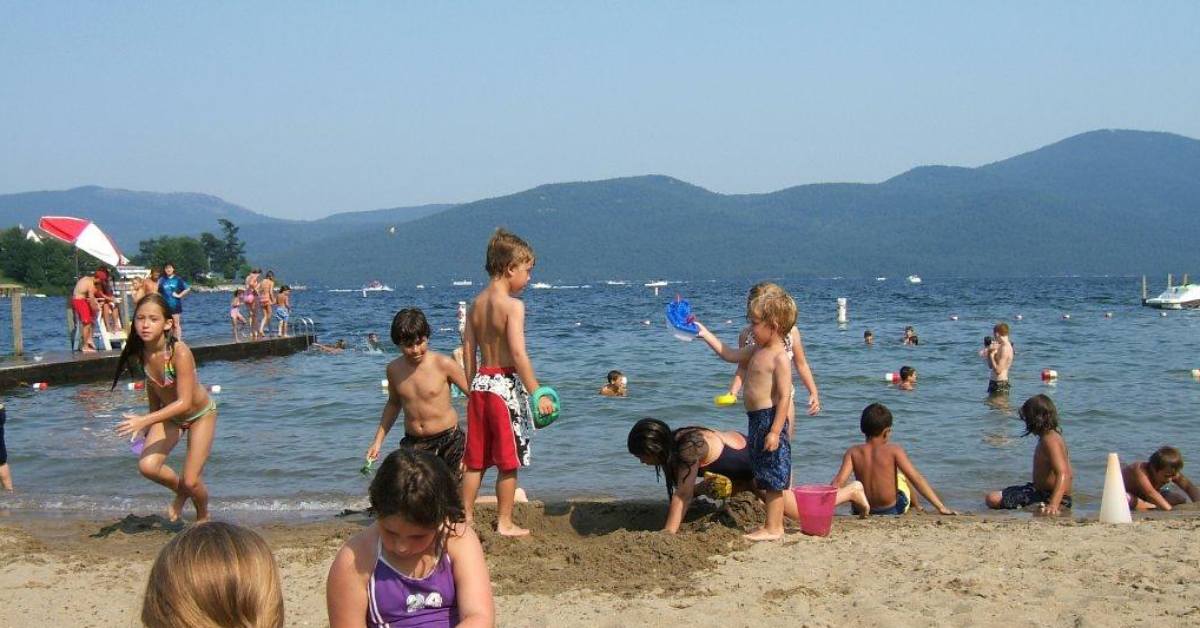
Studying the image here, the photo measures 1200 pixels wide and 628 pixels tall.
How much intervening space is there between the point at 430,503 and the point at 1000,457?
9135 mm

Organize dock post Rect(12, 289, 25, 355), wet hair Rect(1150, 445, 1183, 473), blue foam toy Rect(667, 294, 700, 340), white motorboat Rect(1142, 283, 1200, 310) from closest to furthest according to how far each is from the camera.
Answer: blue foam toy Rect(667, 294, 700, 340), wet hair Rect(1150, 445, 1183, 473), dock post Rect(12, 289, 25, 355), white motorboat Rect(1142, 283, 1200, 310)

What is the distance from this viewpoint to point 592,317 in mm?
48562

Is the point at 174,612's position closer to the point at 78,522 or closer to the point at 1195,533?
the point at 1195,533

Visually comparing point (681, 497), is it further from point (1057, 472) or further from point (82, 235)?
point (82, 235)

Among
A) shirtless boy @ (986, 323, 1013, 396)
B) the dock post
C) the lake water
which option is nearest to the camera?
the lake water

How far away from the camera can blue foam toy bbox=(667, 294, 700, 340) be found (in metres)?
7.37

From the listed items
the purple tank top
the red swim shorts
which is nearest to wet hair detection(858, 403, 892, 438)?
the purple tank top

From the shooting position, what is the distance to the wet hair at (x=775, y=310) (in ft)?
20.8

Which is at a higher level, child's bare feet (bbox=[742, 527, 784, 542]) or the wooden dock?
the wooden dock

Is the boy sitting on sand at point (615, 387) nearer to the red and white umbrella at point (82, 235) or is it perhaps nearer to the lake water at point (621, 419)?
the lake water at point (621, 419)

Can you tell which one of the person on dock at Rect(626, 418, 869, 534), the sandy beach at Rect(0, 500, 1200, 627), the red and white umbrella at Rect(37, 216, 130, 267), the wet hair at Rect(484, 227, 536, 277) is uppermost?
the red and white umbrella at Rect(37, 216, 130, 267)

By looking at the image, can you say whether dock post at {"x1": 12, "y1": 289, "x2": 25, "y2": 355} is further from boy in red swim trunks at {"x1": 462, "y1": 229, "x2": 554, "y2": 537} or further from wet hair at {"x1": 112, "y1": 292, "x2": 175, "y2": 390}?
boy in red swim trunks at {"x1": 462, "y1": 229, "x2": 554, "y2": 537}

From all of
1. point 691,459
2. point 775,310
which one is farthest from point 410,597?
point 691,459

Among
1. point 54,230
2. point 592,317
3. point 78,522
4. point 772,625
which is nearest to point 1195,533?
point 772,625
